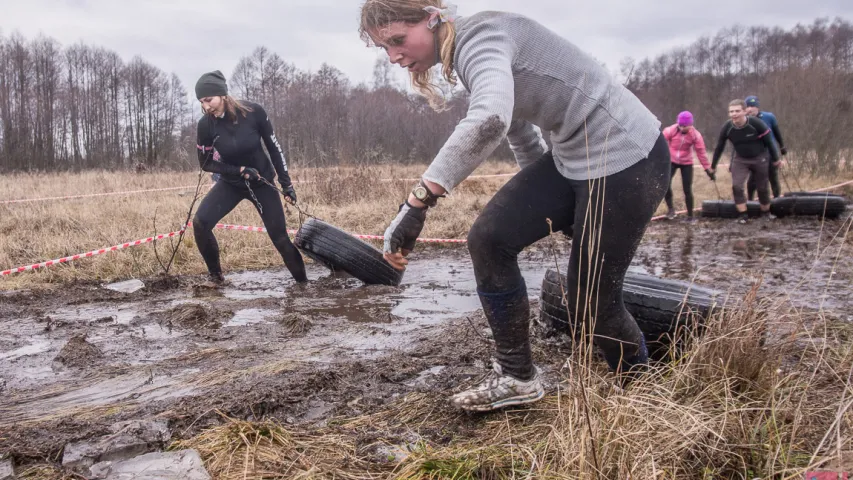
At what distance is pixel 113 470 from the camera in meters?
2.25

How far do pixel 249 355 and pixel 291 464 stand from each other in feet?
5.62

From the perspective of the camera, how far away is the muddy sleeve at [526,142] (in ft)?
9.79

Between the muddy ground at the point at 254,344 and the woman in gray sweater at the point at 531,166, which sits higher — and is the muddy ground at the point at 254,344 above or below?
below

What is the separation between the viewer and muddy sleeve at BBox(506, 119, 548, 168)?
9.79ft

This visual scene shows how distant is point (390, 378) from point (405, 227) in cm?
117

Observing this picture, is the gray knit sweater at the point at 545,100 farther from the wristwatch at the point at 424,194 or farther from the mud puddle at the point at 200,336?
the mud puddle at the point at 200,336

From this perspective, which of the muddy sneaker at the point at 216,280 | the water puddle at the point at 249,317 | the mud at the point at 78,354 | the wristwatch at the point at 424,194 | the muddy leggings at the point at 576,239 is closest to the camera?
the wristwatch at the point at 424,194

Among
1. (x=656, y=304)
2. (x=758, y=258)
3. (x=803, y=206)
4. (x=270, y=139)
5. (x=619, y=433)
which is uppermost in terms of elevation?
(x=270, y=139)

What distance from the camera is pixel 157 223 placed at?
31.0ft

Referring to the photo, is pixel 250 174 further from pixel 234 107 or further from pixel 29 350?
pixel 29 350

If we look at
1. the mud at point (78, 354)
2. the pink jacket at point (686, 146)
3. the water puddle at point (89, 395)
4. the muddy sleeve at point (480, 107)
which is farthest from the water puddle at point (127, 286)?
Result: the pink jacket at point (686, 146)

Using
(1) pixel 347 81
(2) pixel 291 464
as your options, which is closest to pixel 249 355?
(2) pixel 291 464

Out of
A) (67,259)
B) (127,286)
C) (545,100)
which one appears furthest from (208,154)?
(545,100)

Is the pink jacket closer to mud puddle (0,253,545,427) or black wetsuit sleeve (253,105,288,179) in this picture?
mud puddle (0,253,545,427)
